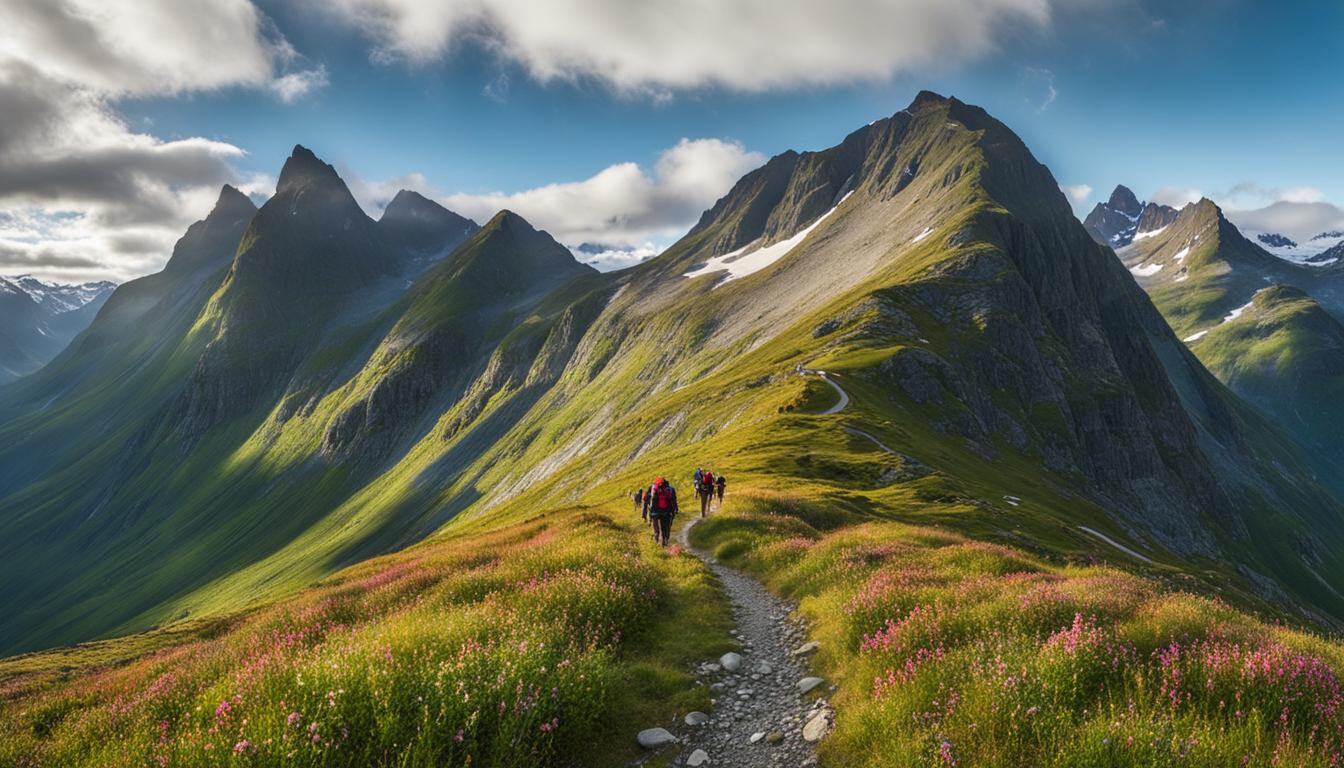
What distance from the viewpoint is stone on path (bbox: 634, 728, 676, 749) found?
9.26 m

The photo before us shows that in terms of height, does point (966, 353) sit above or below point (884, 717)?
above

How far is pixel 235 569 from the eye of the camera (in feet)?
607

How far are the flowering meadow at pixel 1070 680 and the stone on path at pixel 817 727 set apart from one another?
1.00ft

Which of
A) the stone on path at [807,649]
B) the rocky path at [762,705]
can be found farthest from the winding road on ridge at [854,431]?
the stone on path at [807,649]

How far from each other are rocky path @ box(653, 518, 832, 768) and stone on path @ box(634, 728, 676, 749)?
0.24 metres

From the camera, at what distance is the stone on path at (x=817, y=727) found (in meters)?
9.14

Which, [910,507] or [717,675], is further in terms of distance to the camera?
[910,507]

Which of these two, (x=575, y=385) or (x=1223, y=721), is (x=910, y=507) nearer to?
(x=1223, y=721)

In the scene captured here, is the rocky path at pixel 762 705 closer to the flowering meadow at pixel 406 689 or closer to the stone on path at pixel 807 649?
the stone on path at pixel 807 649

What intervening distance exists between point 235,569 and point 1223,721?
747 feet

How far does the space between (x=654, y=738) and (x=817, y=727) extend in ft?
7.83

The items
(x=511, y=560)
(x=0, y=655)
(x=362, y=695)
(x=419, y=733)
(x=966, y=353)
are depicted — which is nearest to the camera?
(x=419, y=733)

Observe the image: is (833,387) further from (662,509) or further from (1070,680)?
(1070,680)

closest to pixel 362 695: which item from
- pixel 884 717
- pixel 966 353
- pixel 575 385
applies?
pixel 884 717
